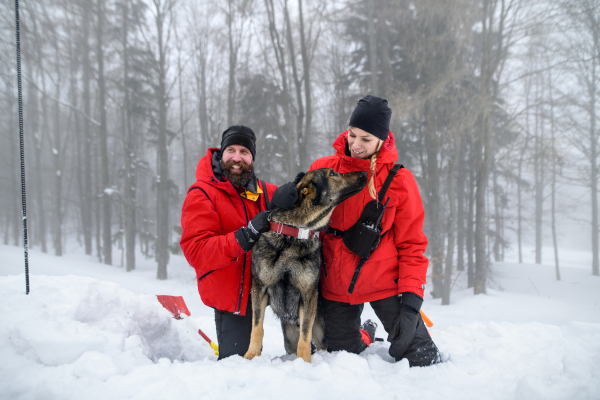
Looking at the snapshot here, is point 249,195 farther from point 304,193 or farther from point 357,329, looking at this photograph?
point 357,329

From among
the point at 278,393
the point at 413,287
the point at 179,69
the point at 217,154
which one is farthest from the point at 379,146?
the point at 179,69

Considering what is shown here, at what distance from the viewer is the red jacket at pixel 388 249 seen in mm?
2332

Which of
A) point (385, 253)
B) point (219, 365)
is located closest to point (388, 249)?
point (385, 253)

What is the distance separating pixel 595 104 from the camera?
9578mm

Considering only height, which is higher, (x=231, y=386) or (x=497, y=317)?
(x=231, y=386)

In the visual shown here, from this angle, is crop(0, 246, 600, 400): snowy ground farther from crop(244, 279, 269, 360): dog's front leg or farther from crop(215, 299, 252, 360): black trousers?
crop(215, 299, 252, 360): black trousers

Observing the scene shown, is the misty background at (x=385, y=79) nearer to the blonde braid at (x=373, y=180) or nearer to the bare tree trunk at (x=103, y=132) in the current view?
the bare tree trunk at (x=103, y=132)

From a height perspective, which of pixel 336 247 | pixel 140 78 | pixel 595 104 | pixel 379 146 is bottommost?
pixel 336 247

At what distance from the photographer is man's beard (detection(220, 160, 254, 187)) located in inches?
109

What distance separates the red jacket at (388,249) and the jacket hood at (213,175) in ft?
3.04

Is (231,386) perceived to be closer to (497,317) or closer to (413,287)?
(413,287)

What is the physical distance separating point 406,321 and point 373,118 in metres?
1.58

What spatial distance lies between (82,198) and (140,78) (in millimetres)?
8436

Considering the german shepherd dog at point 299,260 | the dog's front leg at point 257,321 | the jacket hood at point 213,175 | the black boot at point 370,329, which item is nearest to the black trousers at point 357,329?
the german shepherd dog at point 299,260
